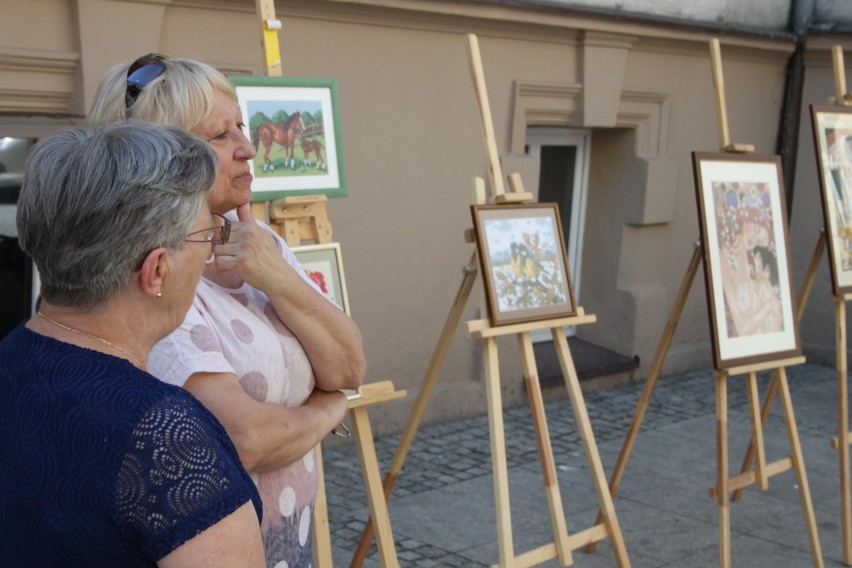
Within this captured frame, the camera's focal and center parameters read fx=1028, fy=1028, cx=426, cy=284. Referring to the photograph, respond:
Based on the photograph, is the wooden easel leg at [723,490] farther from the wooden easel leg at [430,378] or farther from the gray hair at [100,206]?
the gray hair at [100,206]

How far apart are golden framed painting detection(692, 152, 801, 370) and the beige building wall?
6.91 feet

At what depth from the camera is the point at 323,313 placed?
2135 mm

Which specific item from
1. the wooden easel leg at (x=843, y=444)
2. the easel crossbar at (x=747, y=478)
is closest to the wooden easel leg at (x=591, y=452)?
the easel crossbar at (x=747, y=478)

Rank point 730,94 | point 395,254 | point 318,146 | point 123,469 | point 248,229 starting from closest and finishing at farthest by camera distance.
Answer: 1. point 123,469
2. point 248,229
3. point 318,146
4. point 395,254
5. point 730,94

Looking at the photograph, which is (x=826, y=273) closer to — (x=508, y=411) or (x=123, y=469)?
(x=508, y=411)

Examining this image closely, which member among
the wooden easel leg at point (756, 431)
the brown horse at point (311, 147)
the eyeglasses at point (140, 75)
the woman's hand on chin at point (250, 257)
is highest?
the eyeglasses at point (140, 75)

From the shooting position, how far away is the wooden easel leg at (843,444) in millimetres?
4445

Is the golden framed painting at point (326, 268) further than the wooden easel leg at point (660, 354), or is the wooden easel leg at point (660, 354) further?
the wooden easel leg at point (660, 354)

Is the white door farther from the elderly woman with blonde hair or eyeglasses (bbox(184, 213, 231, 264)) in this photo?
eyeglasses (bbox(184, 213, 231, 264))

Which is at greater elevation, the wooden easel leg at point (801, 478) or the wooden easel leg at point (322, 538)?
the wooden easel leg at point (322, 538)

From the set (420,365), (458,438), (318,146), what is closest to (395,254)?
(420,365)

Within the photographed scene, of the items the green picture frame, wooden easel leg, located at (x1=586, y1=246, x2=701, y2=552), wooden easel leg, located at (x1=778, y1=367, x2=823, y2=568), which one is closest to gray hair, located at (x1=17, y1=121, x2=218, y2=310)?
the green picture frame

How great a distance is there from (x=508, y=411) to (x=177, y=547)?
5.32m

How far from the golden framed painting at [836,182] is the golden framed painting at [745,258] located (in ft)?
1.09
